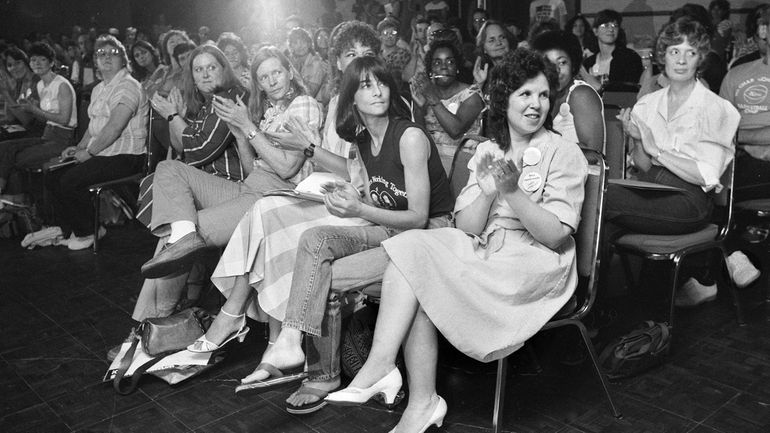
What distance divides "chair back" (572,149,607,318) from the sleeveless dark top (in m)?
0.48

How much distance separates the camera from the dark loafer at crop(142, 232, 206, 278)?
2699 mm

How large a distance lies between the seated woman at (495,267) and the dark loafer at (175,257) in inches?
38.5

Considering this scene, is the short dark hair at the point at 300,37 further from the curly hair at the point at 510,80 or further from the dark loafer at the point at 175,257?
the curly hair at the point at 510,80

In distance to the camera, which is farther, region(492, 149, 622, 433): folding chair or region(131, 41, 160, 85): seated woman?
region(131, 41, 160, 85): seated woman

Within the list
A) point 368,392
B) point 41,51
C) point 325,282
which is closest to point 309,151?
point 325,282

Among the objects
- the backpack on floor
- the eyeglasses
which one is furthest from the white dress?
the eyeglasses

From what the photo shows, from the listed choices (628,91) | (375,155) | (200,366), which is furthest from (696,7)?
(200,366)

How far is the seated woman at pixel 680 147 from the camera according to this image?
111 inches

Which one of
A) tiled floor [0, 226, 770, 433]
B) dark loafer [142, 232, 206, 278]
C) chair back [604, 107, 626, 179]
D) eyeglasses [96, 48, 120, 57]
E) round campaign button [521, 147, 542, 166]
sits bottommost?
tiled floor [0, 226, 770, 433]

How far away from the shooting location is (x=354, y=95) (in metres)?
2.56

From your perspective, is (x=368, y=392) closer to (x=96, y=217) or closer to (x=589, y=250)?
(x=589, y=250)

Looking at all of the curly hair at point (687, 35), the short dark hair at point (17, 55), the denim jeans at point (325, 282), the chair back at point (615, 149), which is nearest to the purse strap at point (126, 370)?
the denim jeans at point (325, 282)

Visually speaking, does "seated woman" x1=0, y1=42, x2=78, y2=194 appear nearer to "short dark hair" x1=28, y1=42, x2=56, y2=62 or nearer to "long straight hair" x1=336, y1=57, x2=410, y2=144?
"short dark hair" x1=28, y1=42, x2=56, y2=62

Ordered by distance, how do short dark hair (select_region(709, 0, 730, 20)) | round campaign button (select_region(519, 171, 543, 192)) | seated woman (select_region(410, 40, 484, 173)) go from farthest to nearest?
short dark hair (select_region(709, 0, 730, 20)) < seated woman (select_region(410, 40, 484, 173)) < round campaign button (select_region(519, 171, 543, 192))
